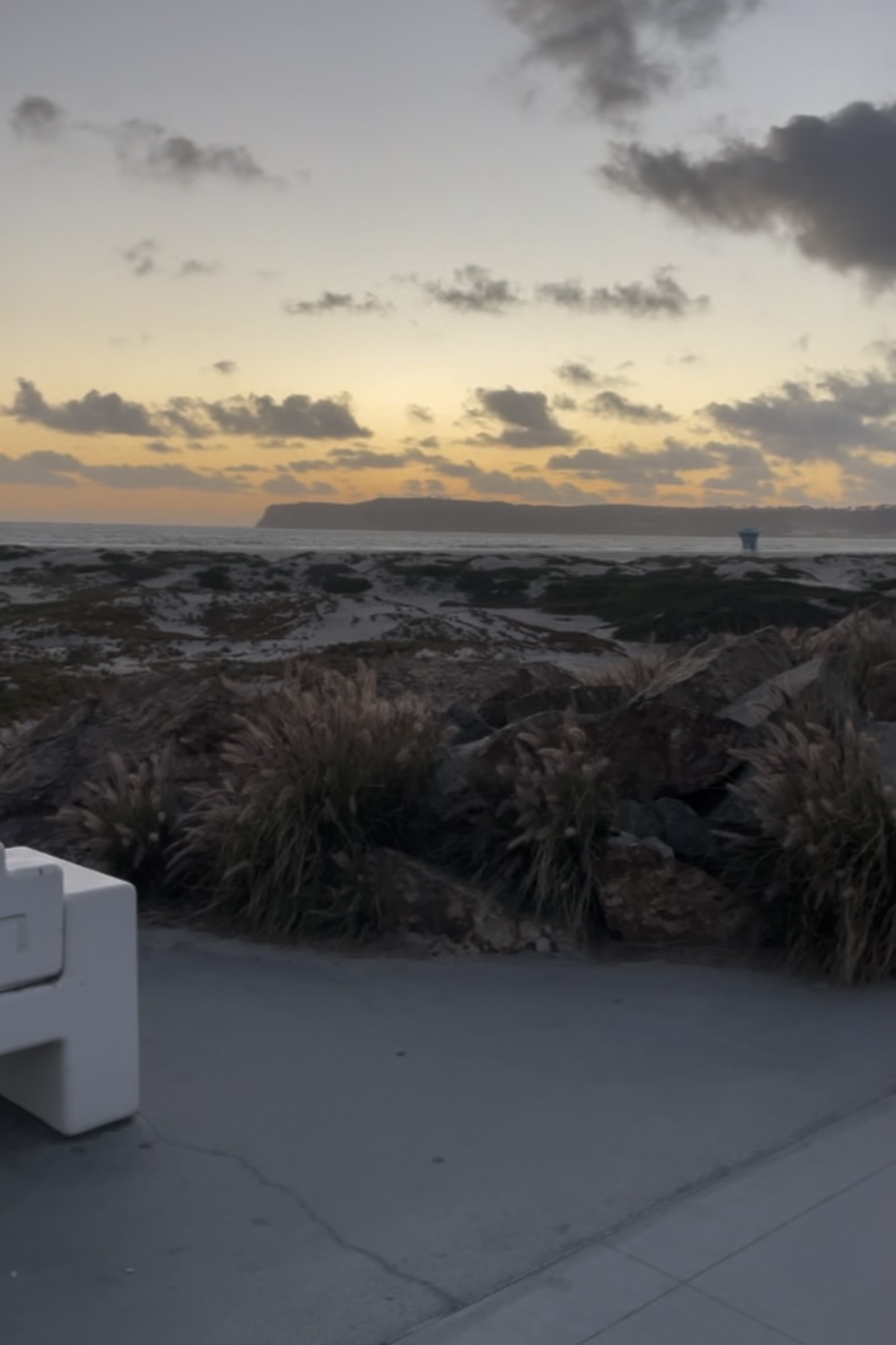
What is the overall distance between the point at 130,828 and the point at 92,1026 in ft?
8.38

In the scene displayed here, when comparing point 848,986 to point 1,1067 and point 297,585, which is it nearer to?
point 1,1067

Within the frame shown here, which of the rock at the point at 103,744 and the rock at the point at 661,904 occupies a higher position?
the rock at the point at 103,744

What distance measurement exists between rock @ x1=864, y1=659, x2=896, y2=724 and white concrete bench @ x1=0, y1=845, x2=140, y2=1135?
17.4 ft

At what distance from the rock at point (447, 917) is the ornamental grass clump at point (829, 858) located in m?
0.92

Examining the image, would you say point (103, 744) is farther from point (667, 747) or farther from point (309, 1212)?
point (309, 1212)

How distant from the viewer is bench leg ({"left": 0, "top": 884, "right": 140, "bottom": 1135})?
3705 millimetres

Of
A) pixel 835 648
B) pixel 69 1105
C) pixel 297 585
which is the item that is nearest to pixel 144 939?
pixel 69 1105

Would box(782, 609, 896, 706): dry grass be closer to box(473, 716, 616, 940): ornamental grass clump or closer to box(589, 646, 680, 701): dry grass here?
box(589, 646, 680, 701): dry grass

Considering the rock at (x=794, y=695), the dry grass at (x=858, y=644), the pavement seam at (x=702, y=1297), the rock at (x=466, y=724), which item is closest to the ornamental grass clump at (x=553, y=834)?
the rock at (x=794, y=695)

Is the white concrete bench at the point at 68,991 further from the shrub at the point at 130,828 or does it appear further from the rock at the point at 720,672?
the rock at the point at 720,672

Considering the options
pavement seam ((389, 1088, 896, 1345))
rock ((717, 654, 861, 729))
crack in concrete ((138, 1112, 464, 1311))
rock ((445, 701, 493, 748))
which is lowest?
crack in concrete ((138, 1112, 464, 1311))

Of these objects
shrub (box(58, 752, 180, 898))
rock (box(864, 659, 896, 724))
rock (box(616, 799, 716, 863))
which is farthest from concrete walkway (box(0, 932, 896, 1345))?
rock (box(864, 659, 896, 724))

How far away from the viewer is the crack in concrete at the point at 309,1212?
303 cm

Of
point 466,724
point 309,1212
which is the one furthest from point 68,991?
point 466,724
